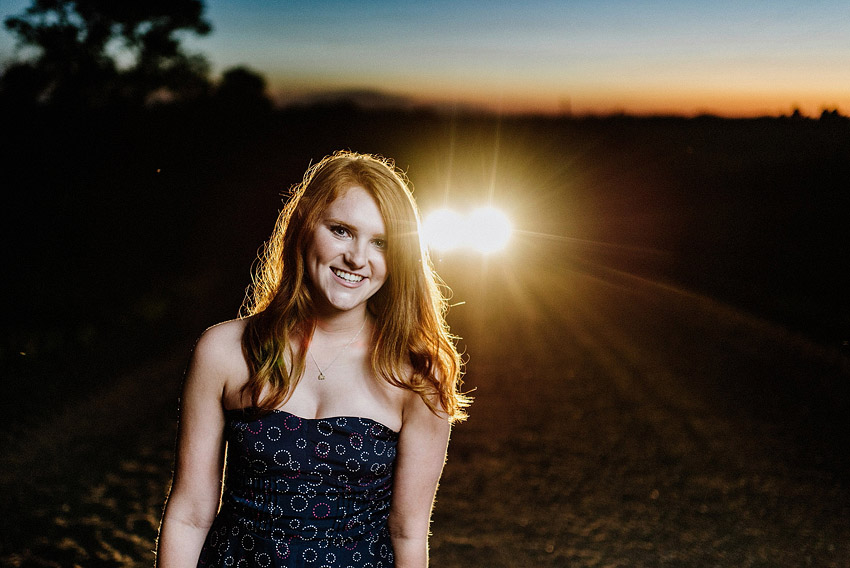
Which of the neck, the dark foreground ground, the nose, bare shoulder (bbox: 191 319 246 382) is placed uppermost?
the nose

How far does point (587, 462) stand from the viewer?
6332 millimetres

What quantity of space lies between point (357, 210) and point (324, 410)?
54 cm

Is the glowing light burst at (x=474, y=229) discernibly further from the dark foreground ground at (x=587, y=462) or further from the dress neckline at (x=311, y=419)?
the dress neckline at (x=311, y=419)

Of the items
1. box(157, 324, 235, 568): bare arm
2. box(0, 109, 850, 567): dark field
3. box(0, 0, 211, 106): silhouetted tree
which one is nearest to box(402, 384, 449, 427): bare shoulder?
box(157, 324, 235, 568): bare arm

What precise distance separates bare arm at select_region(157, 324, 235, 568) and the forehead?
17.2 inches

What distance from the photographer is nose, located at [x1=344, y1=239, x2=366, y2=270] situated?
6.57 feet

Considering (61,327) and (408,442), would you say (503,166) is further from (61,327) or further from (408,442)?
(408,442)

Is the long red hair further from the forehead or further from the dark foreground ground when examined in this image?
the dark foreground ground

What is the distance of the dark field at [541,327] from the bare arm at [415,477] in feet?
8.86

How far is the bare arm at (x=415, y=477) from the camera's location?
2.09 meters

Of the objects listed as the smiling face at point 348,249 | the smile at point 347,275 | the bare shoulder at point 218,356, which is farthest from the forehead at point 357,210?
the bare shoulder at point 218,356

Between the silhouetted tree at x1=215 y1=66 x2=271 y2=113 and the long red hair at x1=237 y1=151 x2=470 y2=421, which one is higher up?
the silhouetted tree at x1=215 y1=66 x2=271 y2=113

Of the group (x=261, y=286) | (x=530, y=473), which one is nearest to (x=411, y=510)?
(x=261, y=286)

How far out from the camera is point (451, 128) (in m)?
17.4
